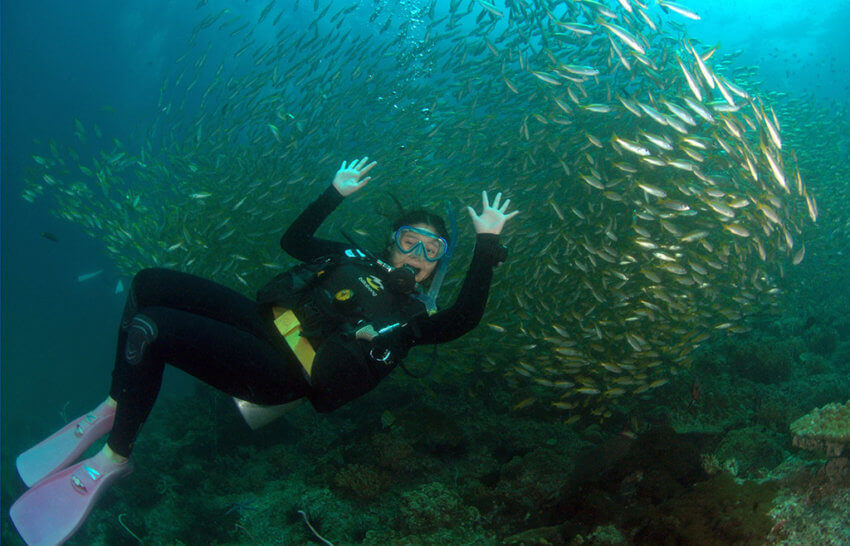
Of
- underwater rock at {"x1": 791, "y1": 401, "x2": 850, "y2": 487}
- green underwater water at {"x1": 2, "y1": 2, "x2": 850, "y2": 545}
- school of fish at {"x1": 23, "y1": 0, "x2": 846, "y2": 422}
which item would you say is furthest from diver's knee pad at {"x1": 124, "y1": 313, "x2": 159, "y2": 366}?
underwater rock at {"x1": 791, "y1": 401, "x2": 850, "y2": 487}

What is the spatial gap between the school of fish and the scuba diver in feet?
10.6

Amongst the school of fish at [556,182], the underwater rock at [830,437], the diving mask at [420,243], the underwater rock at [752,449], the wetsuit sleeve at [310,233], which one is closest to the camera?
the underwater rock at [830,437]

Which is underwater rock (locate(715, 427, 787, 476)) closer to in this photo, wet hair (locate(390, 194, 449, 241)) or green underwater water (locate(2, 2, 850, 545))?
green underwater water (locate(2, 2, 850, 545))

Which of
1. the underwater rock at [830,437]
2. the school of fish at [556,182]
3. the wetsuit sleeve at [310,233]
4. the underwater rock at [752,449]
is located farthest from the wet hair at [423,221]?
the underwater rock at [752,449]

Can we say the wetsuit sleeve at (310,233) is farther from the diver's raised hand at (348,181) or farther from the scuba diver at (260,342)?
the scuba diver at (260,342)

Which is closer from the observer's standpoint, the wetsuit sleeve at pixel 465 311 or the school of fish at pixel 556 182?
the wetsuit sleeve at pixel 465 311

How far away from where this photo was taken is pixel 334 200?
4.12 m

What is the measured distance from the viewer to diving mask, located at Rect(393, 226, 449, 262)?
3916 mm

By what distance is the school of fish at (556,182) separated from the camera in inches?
248

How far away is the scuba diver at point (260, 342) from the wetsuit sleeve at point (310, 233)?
493 millimetres

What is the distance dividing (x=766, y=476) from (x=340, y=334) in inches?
143

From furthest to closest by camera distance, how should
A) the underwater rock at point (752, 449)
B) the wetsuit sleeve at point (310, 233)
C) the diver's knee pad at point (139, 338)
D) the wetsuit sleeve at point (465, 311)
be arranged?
the underwater rock at point (752, 449) < the wetsuit sleeve at point (310, 233) < the wetsuit sleeve at point (465, 311) < the diver's knee pad at point (139, 338)

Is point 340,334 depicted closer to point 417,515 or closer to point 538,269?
point 417,515

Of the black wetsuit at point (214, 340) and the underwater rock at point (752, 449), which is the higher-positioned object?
the black wetsuit at point (214, 340)
